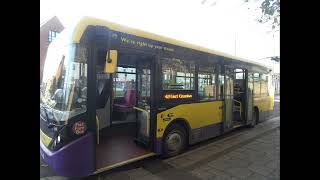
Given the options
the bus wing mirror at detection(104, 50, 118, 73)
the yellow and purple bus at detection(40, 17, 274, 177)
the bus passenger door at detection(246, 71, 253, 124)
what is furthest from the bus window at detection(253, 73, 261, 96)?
the bus wing mirror at detection(104, 50, 118, 73)

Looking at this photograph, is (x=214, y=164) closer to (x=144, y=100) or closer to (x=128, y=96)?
(x=144, y=100)

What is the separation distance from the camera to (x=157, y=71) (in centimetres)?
490

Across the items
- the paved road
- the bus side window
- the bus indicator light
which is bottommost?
the paved road

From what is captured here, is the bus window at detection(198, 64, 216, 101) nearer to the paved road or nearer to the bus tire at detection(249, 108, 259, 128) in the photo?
the paved road

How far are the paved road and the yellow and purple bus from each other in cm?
24

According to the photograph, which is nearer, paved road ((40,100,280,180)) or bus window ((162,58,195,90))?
paved road ((40,100,280,180))

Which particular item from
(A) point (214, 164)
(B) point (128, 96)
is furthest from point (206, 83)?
(B) point (128, 96)

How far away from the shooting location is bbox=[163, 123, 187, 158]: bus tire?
519cm

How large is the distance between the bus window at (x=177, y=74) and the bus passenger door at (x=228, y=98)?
164 centimetres

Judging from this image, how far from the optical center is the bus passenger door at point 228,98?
267 inches

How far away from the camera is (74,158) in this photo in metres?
3.65

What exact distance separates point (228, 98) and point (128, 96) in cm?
317
